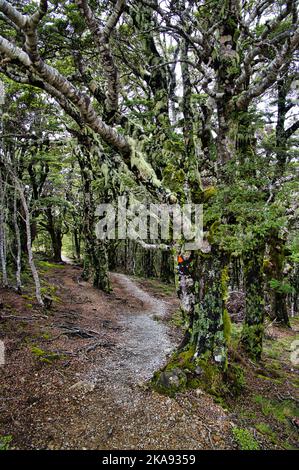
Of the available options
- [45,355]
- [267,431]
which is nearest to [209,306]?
[267,431]

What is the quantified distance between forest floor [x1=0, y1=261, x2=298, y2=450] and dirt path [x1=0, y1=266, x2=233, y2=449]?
0.01m

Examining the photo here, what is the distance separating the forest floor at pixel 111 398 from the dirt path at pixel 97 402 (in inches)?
0.5

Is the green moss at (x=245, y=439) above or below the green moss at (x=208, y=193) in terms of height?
below

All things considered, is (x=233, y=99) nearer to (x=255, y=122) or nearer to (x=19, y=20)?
(x=255, y=122)

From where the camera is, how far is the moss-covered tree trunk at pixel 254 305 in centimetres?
713

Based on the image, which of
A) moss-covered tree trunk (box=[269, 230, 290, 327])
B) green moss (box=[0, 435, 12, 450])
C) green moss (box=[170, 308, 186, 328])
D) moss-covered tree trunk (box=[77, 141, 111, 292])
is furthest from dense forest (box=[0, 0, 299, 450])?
moss-covered tree trunk (box=[77, 141, 111, 292])

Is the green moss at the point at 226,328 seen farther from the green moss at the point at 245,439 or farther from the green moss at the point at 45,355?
the green moss at the point at 45,355

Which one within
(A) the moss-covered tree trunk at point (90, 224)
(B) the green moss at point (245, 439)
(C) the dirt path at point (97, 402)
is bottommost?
(B) the green moss at point (245, 439)

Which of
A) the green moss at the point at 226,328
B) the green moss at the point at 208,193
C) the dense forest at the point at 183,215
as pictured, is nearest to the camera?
the dense forest at the point at 183,215

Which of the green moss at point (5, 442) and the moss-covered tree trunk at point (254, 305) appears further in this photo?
the moss-covered tree trunk at point (254, 305)

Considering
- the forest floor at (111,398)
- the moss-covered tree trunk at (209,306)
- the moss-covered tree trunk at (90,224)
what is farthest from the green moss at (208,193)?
the moss-covered tree trunk at (90,224)

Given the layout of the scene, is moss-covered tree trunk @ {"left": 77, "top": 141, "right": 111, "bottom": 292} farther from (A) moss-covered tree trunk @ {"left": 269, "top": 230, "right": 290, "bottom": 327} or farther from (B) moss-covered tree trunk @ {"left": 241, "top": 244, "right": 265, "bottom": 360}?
(B) moss-covered tree trunk @ {"left": 241, "top": 244, "right": 265, "bottom": 360}

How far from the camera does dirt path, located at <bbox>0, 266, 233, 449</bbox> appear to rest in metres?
3.73
